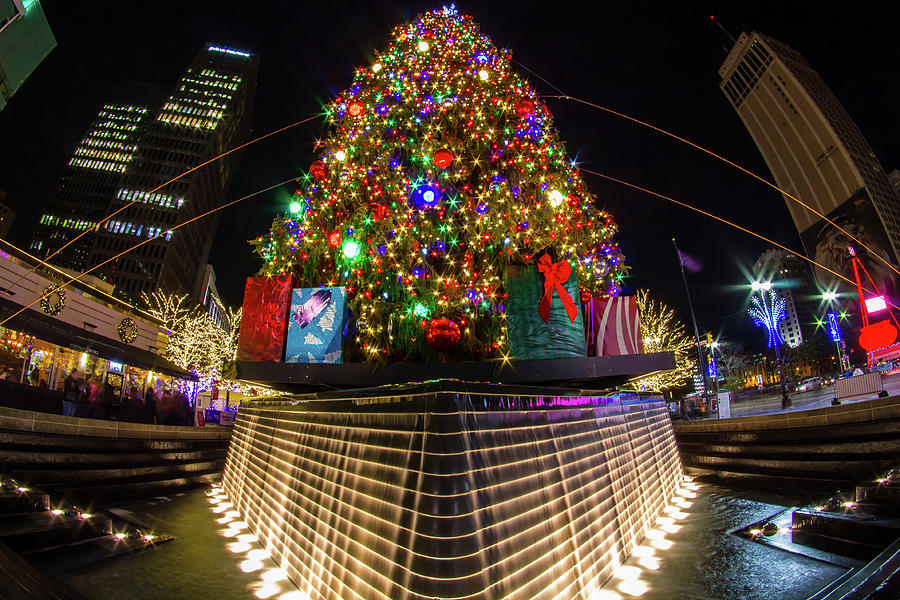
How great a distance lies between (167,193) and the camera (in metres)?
72.4

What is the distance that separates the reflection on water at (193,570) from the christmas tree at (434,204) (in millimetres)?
2653

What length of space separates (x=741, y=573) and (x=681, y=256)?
2016 cm

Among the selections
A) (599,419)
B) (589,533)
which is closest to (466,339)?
(599,419)

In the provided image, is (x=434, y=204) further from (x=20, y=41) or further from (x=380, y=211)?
(x=20, y=41)

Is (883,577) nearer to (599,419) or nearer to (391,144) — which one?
(599,419)

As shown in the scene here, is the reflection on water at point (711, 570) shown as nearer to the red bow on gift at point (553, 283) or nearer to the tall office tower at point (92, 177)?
the red bow on gift at point (553, 283)

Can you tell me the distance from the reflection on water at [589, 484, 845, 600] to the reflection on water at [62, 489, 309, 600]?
216cm

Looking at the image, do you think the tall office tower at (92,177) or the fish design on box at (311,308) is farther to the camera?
the tall office tower at (92,177)

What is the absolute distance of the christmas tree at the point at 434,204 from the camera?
548 cm

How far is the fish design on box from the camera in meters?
5.80

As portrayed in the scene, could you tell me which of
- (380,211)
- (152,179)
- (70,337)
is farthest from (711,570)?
(152,179)

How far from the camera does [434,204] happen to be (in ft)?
19.2

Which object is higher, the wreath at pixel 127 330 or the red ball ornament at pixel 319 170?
the red ball ornament at pixel 319 170

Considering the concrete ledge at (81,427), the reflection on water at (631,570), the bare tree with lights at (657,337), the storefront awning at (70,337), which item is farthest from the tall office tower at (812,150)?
the storefront awning at (70,337)
